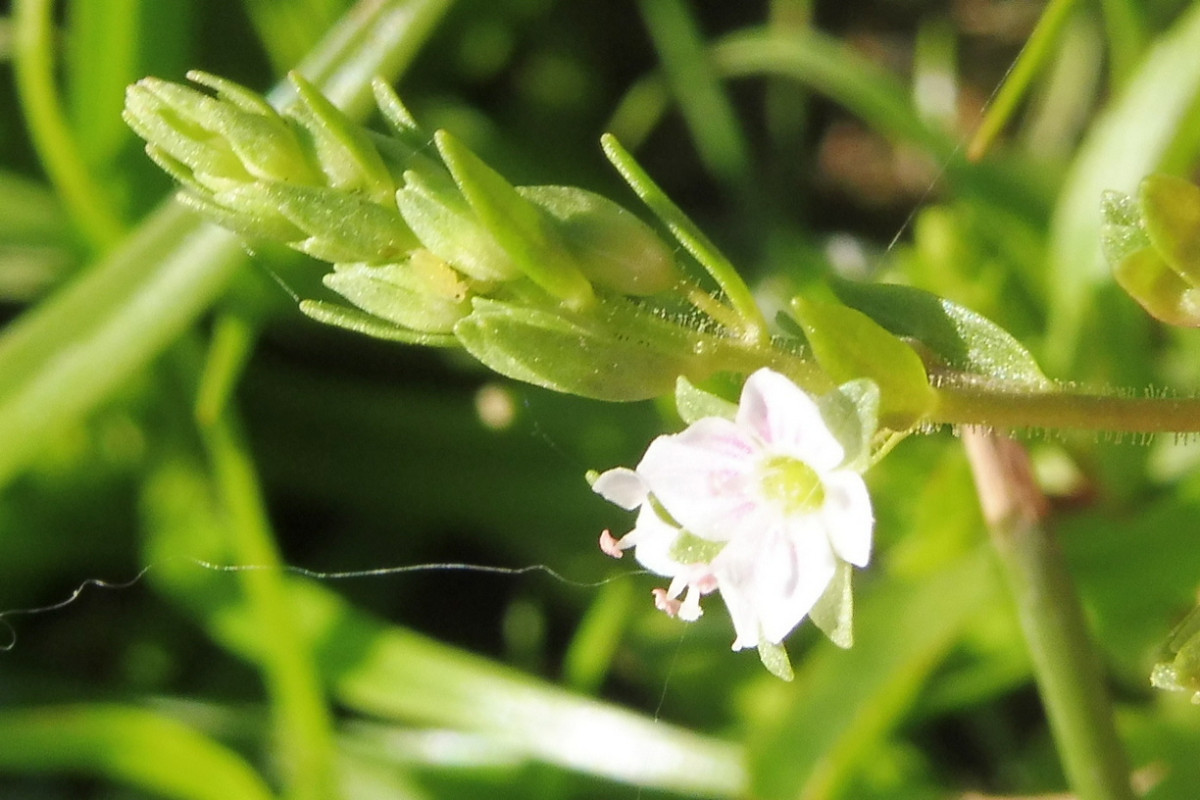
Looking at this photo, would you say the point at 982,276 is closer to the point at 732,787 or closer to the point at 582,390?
the point at 732,787

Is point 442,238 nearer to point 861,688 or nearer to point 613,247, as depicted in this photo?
point 613,247

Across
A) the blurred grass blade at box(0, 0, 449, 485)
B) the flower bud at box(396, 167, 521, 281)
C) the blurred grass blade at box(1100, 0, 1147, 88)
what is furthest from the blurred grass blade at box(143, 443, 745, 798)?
the blurred grass blade at box(1100, 0, 1147, 88)

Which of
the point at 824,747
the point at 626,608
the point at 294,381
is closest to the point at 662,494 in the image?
the point at 824,747

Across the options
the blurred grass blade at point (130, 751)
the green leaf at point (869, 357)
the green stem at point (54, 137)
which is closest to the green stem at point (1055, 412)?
the green leaf at point (869, 357)

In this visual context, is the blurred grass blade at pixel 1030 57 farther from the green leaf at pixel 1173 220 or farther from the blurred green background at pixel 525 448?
the green leaf at pixel 1173 220

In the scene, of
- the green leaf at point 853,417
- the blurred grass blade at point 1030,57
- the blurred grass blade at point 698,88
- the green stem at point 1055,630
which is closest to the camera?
the green leaf at point 853,417

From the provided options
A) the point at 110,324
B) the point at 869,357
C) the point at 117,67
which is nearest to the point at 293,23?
the point at 117,67
